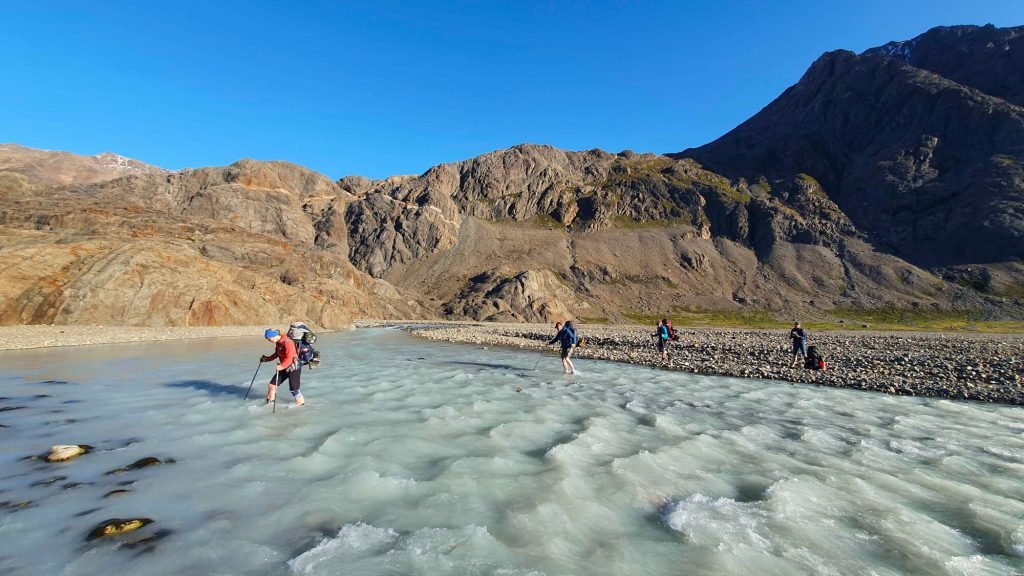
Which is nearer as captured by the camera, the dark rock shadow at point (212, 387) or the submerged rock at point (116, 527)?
the submerged rock at point (116, 527)

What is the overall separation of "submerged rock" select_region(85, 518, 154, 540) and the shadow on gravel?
9.43 meters

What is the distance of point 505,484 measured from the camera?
308 inches

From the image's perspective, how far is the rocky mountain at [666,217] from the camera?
83.5 m

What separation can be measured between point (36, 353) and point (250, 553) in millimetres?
27438

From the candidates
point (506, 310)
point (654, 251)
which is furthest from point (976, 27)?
point (506, 310)

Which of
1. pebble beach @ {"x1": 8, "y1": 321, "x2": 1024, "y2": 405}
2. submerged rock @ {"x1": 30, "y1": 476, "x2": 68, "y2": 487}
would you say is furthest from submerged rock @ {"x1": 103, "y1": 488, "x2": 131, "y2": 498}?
pebble beach @ {"x1": 8, "y1": 321, "x2": 1024, "y2": 405}

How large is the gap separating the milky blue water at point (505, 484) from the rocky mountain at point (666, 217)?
144 feet

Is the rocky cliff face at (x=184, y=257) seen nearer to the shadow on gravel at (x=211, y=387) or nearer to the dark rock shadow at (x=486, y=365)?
the shadow on gravel at (x=211, y=387)

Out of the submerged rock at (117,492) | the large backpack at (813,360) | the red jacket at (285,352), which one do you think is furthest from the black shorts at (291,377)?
the large backpack at (813,360)

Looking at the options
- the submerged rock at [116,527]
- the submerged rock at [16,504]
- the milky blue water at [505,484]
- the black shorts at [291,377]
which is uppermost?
the black shorts at [291,377]

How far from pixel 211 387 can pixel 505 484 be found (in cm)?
1282

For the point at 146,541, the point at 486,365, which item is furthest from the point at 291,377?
the point at 486,365

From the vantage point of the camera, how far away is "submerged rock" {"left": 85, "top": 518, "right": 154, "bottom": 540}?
5.67 meters

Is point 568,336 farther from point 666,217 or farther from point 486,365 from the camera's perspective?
point 666,217
